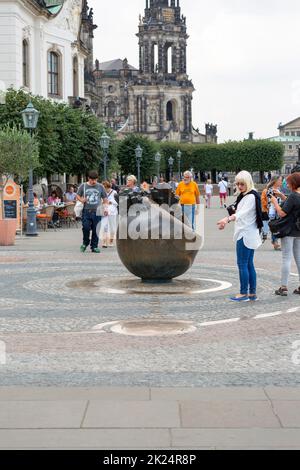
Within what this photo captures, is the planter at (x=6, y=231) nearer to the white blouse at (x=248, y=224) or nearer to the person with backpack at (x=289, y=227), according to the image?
the person with backpack at (x=289, y=227)

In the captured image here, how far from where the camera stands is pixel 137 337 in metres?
8.57

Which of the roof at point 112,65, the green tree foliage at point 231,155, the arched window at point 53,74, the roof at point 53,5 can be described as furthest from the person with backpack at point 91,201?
the roof at point 112,65

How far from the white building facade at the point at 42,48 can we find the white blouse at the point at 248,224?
89.8 feet

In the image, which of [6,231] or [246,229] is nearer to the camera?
[246,229]

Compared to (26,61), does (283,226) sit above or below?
below

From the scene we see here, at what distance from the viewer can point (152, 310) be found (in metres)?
10.3

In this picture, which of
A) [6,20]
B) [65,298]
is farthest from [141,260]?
[6,20]

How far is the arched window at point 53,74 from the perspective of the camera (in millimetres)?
43875

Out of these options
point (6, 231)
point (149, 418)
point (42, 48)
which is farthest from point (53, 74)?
point (149, 418)

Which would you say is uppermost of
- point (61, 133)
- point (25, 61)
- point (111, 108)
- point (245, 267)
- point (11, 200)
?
point (111, 108)

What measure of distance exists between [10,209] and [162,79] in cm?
9993

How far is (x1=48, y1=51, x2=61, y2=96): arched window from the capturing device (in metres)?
43.9

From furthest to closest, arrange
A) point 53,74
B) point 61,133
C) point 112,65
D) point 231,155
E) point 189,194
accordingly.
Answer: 1. point 112,65
2. point 231,155
3. point 53,74
4. point 61,133
5. point 189,194

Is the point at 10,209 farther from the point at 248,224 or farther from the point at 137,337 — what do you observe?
the point at 137,337
